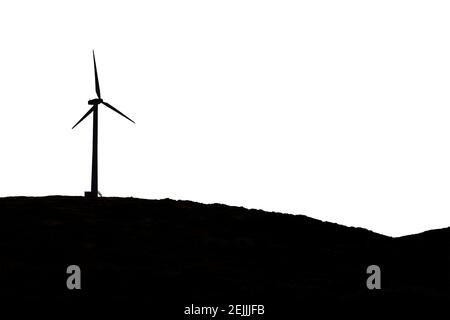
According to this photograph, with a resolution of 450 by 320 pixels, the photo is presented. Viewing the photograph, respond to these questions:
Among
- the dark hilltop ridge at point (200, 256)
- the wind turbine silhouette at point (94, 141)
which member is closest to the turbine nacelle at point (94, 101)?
the wind turbine silhouette at point (94, 141)

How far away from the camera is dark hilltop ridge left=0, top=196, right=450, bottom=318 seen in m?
34.8

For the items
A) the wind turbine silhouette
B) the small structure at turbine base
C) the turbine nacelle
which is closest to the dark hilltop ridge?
the small structure at turbine base

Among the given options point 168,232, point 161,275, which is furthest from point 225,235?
point 161,275

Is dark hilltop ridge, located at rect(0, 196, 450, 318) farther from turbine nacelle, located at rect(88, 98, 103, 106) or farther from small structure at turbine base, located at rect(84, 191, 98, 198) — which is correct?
turbine nacelle, located at rect(88, 98, 103, 106)

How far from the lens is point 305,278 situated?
4009cm

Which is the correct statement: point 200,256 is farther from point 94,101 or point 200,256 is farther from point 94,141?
point 94,101

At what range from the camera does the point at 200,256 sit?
141 ft

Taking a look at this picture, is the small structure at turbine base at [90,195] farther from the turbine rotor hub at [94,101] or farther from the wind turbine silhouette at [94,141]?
the turbine rotor hub at [94,101]

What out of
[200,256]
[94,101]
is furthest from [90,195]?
[200,256]

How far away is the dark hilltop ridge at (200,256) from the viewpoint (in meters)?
34.8

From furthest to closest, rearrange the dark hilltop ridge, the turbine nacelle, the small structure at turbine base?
the turbine nacelle → the small structure at turbine base → the dark hilltop ridge

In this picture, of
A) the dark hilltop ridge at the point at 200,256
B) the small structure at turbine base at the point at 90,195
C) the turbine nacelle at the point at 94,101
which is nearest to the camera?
the dark hilltop ridge at the point at 200,256
